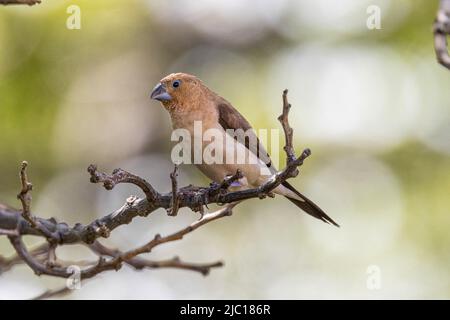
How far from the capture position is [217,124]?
6250 mm

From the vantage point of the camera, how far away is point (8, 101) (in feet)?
27.2

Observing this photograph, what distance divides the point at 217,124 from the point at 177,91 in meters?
0.44

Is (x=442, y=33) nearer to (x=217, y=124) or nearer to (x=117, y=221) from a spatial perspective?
(x=117, y=221)

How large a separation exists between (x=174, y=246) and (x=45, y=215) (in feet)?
5.93

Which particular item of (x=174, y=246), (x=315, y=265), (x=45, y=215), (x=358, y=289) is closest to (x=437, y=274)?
(x=358, y=289)

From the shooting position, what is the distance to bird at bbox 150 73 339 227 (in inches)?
236

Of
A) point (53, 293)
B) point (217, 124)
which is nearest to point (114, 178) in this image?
point (53, 293)

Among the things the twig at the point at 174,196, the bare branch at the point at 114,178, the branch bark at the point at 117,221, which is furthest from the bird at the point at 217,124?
the bare branch at the point at 114,178

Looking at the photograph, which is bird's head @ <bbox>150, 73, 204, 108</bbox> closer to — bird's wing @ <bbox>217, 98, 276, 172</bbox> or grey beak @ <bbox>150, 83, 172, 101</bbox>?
grey beak @ <bbox>150, 83, 172, 101</bbox>

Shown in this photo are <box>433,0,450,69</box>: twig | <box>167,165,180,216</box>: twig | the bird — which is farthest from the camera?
the bird

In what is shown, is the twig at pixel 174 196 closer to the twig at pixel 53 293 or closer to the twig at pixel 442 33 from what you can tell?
the twig at pixel 53 293

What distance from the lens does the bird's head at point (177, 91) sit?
6.40 meters

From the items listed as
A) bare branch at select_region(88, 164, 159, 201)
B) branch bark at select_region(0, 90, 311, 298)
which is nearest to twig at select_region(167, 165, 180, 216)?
branch bark at select_region(0, 90, 311, 298)

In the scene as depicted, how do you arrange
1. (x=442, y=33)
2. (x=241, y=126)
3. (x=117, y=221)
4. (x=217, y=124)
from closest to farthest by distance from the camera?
(x=442, y=33)
(x=117, y=221)
(x=217, y=124)
(x=241, y=126)
